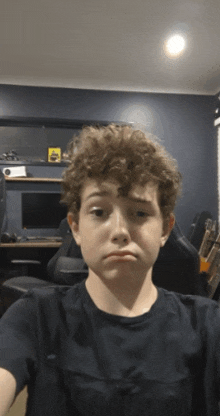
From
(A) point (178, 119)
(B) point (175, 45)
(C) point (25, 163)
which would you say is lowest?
(C) point (25, 163)

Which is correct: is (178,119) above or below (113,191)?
above

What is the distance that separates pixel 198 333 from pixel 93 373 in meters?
0.19

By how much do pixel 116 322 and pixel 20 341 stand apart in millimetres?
153

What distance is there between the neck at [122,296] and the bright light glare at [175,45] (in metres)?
3.35

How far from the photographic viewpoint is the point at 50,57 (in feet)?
12.4

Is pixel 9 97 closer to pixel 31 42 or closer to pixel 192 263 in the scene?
pixel 31 42

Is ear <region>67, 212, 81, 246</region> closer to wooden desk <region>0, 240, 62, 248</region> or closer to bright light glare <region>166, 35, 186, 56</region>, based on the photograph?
bright light glare <region>166, 35, 186, 56</region>

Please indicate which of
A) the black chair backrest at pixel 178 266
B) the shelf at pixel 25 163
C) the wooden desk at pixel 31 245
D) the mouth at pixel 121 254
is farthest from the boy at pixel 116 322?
the shelf at pixel 25 163

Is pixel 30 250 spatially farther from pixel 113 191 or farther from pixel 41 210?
pixel 113 191

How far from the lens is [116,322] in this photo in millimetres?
544

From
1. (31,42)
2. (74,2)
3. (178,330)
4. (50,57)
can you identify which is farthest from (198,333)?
(50,57)

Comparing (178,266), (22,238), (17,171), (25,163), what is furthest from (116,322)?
(25,163)

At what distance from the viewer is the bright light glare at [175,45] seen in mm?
3339

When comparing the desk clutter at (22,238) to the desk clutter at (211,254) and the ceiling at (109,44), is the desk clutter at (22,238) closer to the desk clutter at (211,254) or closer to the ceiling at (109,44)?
the desk clutter at (211,254)
